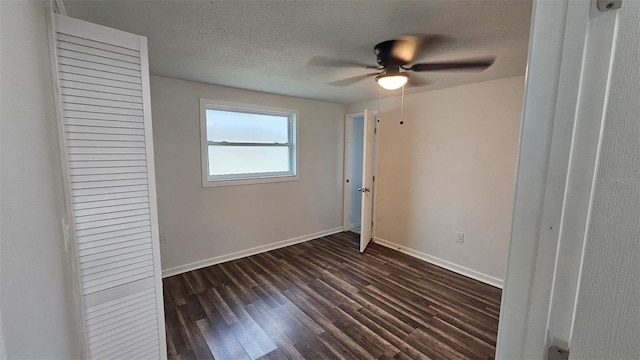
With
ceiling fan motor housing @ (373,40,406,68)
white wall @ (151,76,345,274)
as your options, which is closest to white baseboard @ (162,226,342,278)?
white wall @ (151,76,345,274)

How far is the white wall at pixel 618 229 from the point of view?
13.9 inches

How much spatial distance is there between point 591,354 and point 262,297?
8.42 feet

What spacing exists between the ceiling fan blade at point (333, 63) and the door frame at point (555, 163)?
1862mm

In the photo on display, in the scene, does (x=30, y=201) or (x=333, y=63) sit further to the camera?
(x=333, y=63)

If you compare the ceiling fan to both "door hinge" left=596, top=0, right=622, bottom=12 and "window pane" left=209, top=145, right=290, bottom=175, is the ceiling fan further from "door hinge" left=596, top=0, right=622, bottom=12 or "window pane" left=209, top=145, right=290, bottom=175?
"window pane" left=209, top=145, right=290, bottom=175

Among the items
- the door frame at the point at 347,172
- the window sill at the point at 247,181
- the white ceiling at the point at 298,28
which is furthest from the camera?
the door frame at the point at 347,172

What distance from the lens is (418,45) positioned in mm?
1844

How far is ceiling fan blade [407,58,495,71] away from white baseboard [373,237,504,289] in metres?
2.17

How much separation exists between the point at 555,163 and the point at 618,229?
0.12 m

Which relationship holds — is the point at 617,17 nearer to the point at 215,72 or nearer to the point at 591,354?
the point at 591,354

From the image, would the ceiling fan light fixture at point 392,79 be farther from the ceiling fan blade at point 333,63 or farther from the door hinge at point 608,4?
the door hinge at point 608,4

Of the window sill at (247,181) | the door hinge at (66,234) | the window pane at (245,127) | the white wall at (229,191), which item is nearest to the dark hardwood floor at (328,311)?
the white wall at (229,191)

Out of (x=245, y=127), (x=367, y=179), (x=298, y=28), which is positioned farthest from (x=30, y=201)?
(x=367, y=179)

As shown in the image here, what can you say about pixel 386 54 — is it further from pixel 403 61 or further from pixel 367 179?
pixel 367 179
